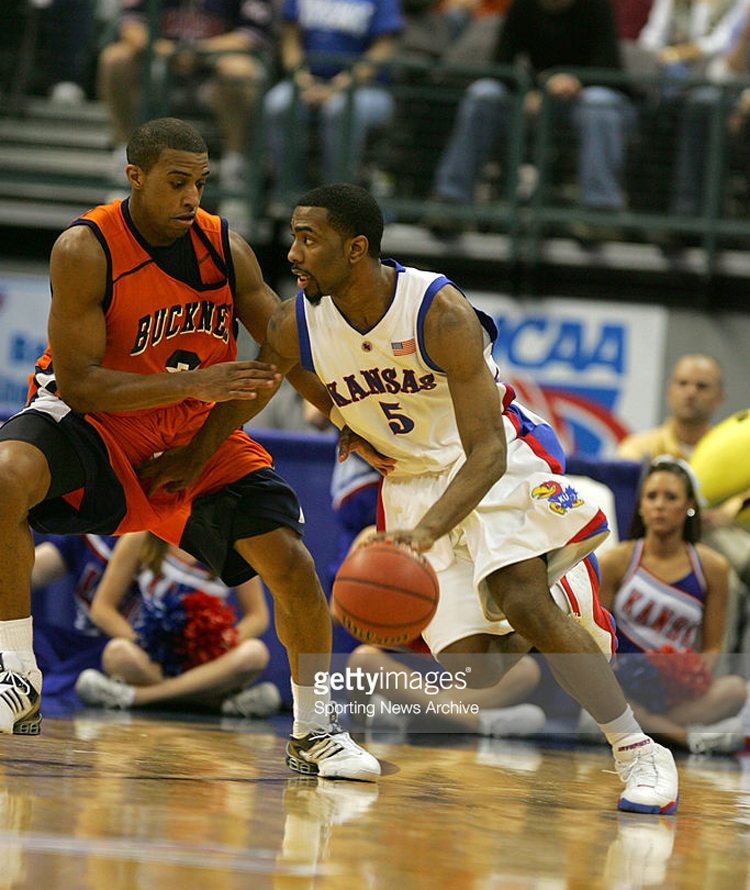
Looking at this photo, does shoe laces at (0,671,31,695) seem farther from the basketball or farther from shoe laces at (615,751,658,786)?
shoe laces at (615,751,658,786)

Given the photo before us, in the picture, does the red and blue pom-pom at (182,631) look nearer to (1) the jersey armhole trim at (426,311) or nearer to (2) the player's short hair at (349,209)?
(1) the jersey armhole trim at (426,311)

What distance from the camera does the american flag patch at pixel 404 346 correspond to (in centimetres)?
468

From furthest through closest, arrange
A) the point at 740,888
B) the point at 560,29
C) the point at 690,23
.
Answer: the point at 690,23 < the point at 560,29 < the point at 740,888

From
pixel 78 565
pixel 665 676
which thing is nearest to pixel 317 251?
pixel 78 565

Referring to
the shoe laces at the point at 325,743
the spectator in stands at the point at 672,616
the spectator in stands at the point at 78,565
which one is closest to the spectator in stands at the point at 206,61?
the spectator in stands at the point at 78,565

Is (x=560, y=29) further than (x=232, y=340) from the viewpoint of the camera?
Yes

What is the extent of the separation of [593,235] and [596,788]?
575cm

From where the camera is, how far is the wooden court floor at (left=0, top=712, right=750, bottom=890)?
11.4 ft

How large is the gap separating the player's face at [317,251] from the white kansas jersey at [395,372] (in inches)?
7.4

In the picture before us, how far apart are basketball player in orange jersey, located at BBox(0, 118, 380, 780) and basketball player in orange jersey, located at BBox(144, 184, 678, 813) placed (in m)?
0.18

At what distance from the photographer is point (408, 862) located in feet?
12.0

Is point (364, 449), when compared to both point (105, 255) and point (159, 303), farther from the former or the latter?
point (105, 255)

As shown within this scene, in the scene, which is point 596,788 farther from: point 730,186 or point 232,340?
point 730,186

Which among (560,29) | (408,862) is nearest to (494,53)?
(560,29)
